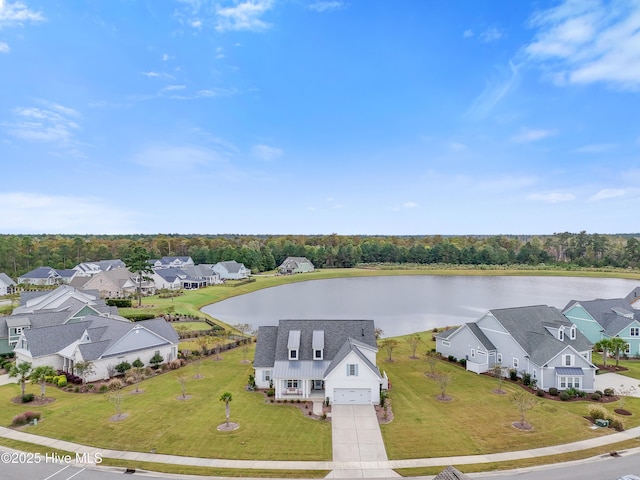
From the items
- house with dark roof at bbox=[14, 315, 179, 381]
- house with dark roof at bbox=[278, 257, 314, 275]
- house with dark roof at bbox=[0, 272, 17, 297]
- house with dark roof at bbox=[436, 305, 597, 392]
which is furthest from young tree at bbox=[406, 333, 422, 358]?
house with dark roof at bbox=[0, 272, 17, 297]

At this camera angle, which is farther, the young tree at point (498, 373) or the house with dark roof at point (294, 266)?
the house with dark roof at point (294, 266)

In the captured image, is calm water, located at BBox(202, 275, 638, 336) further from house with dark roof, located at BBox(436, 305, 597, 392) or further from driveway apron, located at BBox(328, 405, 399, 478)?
driveway apron, located at BBox(328, 405, 399, 478)

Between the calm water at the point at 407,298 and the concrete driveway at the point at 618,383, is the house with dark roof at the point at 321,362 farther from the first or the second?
the calm water at the point at 407,298

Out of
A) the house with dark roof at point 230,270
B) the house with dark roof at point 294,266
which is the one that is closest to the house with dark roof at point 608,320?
the house with dark roof at point 230,270

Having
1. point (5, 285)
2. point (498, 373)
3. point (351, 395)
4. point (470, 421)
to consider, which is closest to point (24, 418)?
point (351, 395)

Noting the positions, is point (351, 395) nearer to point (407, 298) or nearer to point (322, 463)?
point (322, 463)

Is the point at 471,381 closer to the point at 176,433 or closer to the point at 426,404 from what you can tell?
the point at 426,404

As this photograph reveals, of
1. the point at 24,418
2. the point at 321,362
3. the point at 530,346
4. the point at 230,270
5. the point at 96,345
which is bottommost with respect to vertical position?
the point at 24,418
